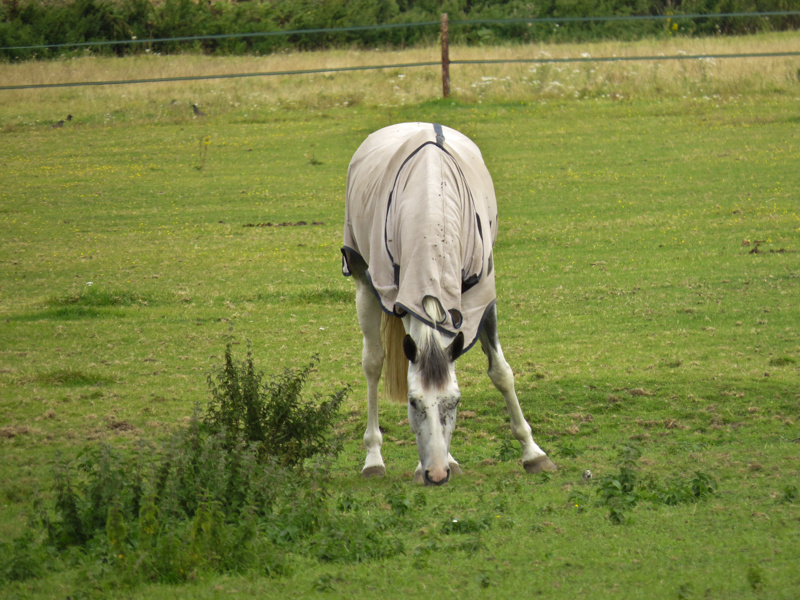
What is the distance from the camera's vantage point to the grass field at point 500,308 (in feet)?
11.9

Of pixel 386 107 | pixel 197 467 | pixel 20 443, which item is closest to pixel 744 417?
pixel 197 467

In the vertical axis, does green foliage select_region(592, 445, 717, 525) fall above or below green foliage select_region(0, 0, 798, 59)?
below

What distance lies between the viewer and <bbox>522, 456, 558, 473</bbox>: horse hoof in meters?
5.21

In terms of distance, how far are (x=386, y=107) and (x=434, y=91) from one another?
55.1 inches

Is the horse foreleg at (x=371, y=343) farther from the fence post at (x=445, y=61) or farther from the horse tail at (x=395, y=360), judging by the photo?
the fence post at (x=445, y=61)

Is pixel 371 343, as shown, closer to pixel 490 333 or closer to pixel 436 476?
pixel 490 333

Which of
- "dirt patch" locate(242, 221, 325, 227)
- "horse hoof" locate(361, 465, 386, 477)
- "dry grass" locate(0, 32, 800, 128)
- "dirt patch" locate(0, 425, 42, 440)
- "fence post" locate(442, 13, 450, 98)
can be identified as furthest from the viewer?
"dry grass" locate(0, 32, 800, 128)

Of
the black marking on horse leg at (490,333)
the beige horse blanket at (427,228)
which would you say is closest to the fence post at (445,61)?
the beige horse blanket at (427,228)

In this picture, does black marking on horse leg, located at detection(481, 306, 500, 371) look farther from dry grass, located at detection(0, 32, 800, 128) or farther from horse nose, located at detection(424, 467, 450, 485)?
dry grass, located at detection(0, 32, 800, 128)

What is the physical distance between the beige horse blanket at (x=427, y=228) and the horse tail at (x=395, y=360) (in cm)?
47

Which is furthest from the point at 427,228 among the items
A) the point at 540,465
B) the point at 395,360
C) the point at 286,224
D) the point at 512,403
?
the point at 286,224

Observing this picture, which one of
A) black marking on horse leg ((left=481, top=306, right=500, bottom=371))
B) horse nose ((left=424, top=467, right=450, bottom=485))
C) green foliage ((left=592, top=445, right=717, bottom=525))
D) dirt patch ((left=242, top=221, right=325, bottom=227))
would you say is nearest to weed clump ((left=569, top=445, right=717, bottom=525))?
green foliage ((left=592, top=445, right=717, bottom=525))

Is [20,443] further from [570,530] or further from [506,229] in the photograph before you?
[506,229]

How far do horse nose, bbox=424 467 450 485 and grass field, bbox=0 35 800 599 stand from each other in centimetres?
17
